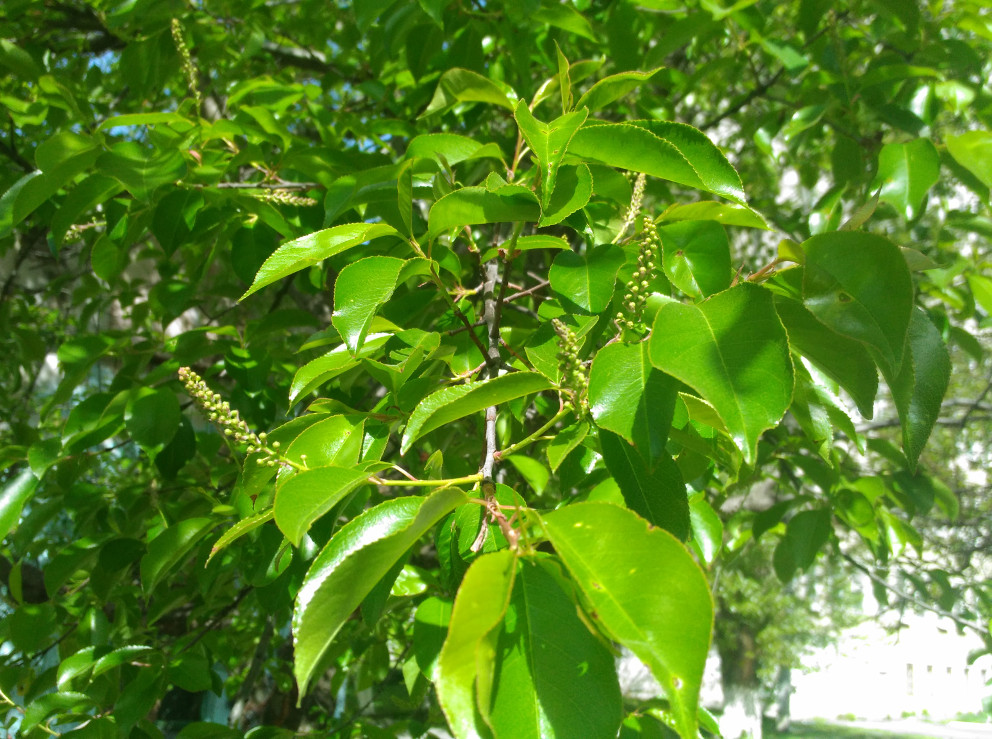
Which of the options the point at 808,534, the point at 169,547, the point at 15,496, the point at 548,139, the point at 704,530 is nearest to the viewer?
the point at 548,139

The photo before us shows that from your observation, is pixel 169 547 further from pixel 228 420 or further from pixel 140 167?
pixel 140 167

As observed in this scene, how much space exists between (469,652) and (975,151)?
1.17 meters

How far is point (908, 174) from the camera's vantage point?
128 centimetres

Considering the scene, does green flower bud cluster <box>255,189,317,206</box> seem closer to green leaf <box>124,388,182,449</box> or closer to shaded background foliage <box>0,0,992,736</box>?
shaded background foliage <box>0,0,992,736</box>

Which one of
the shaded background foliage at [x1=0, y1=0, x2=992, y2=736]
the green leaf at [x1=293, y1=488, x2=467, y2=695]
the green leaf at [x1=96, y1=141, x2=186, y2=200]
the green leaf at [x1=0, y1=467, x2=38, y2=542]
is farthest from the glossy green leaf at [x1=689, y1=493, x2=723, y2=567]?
the green leaf at [x1=0, y1=467, x2=38, y2=542]

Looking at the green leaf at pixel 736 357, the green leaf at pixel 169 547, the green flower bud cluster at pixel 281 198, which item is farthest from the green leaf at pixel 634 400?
the green flower bud cluster at pixel 281 198

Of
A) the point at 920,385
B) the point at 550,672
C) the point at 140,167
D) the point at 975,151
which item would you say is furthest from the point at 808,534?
the point at 140,167

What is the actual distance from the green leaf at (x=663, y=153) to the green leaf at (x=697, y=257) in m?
0.04

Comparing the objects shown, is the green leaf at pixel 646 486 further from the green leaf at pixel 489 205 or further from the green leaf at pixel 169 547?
the green leaf at pixel 169 547

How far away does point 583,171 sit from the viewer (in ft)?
2.27

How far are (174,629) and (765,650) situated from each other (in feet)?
21.9

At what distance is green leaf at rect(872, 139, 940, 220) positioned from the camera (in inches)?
49.6

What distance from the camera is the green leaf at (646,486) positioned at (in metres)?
0.64

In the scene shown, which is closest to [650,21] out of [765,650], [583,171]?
[583,171]
